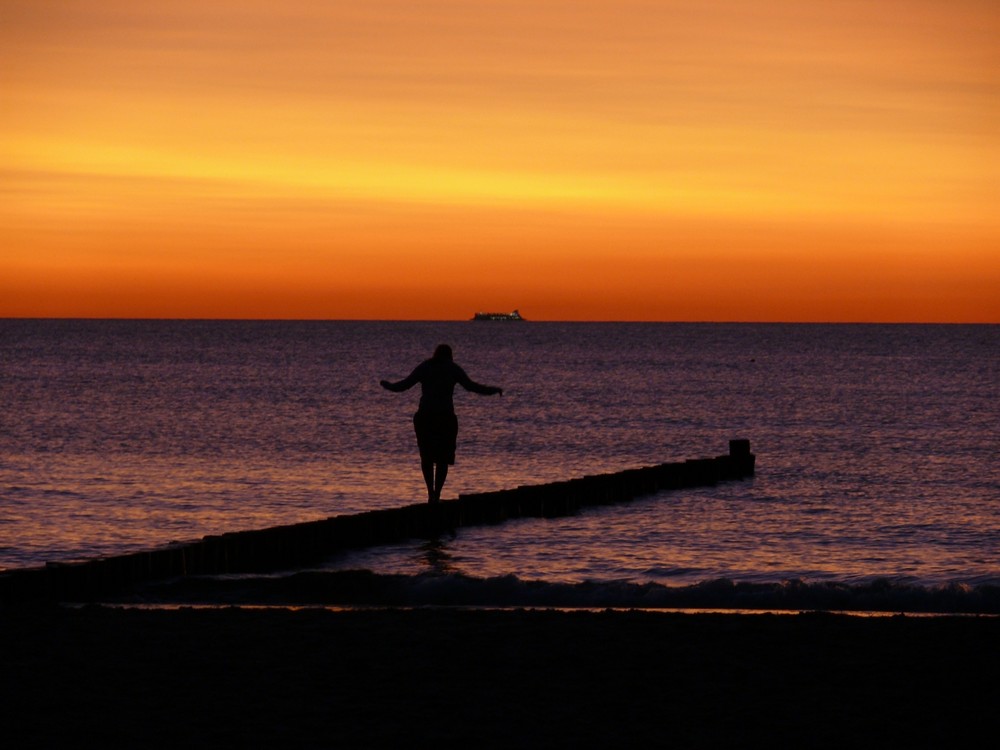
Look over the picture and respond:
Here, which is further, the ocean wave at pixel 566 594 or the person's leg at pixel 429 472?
the person's leg at pixel 429 472

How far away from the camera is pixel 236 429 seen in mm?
44625

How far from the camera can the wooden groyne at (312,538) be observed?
468 inches

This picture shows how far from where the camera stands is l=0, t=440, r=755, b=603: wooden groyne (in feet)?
39.0

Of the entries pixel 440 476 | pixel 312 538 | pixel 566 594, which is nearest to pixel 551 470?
pixel 440 476

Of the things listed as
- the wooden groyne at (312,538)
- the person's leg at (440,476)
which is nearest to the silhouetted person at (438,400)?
the person's leg at (440,476)

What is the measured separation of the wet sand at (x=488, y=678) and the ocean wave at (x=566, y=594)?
1.55 metres

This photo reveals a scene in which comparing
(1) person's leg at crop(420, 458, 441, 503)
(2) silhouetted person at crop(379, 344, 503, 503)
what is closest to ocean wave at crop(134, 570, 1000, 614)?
(2) silhouetted person at crop(379, 344, 503, 503)

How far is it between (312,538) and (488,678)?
315 inches

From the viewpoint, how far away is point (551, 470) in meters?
32.6

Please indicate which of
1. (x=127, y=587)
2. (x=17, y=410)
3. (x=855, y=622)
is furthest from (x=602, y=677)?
(x=17, y=410)

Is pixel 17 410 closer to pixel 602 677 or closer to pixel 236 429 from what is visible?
pixel 236 429

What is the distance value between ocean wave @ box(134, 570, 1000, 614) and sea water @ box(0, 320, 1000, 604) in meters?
0.71

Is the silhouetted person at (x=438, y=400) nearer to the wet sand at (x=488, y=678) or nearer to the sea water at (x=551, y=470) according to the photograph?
the sea water at (x=551, y=470)

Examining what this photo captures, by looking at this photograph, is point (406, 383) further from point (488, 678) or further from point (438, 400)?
point (488, 678)
